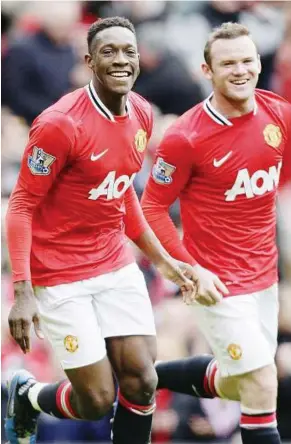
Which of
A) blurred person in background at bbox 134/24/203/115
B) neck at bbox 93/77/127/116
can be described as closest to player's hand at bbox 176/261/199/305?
neck at bbox 93/77/127/116

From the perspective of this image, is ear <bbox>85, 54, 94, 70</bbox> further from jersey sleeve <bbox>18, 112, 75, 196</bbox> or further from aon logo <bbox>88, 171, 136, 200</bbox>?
aon logo <bbox>88, 171, 136, 200</bbox>

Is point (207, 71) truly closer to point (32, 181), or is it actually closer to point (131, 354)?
point (32, 181)

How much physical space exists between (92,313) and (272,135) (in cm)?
127

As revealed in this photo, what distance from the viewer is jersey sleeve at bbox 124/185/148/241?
6.33 m

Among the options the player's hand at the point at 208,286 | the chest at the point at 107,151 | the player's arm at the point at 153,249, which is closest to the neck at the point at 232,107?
the chest at the point at 107,151

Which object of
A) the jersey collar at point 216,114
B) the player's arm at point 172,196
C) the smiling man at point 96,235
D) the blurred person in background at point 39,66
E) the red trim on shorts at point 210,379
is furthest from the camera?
the blurred person in background at point 39,66

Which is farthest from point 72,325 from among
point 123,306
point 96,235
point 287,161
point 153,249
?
point 287,161

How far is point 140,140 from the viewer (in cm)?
622

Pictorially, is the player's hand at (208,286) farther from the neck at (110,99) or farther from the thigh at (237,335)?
the neck at (110,99)

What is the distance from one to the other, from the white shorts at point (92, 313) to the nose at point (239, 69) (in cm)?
111

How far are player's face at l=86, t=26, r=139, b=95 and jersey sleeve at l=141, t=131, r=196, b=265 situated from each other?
1.54ft

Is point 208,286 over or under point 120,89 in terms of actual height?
under

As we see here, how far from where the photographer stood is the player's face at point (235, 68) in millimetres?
6355

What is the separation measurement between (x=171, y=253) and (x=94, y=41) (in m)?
1.11
